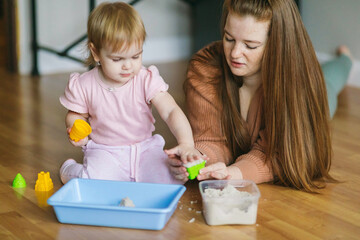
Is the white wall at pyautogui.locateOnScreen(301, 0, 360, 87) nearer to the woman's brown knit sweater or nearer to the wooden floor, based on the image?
the wooden floor

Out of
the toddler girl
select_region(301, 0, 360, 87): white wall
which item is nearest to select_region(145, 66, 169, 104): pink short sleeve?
the toddler girl

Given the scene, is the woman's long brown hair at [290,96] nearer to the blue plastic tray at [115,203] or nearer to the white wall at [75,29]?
the blue plastic tray at [115,203]

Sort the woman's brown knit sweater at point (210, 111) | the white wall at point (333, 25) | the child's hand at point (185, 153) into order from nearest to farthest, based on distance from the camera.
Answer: the child's hand at point (185, 153) → the woman's brown knit sweater at point (210, 111) → the white wall at point (333, 25)

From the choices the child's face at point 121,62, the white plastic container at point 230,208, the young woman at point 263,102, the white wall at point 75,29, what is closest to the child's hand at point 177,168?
the young woman at point 263,102

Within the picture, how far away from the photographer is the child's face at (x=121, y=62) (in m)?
1.44

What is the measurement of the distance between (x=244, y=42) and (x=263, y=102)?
0.19m

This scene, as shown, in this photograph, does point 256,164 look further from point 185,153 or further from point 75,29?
point 75,29

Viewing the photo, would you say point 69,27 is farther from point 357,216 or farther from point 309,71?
point 357,216

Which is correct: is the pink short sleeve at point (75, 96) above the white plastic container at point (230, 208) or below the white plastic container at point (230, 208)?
above

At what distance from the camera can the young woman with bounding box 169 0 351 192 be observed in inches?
59.4

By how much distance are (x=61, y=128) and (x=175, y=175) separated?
0.75 meters

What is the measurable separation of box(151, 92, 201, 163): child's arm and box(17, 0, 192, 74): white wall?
143 cm

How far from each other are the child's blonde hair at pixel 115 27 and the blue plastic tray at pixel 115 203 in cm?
35

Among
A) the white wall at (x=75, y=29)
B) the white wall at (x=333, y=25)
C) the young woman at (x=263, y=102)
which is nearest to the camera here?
the young woman at (x=263, y=102)
